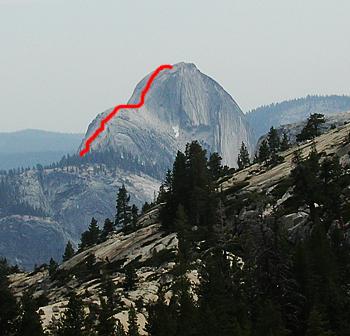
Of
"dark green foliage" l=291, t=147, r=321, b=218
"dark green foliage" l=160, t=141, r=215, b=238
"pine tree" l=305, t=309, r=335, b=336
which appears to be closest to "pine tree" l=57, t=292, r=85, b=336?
"pine tree" l=305, t=309, r=335, b=336

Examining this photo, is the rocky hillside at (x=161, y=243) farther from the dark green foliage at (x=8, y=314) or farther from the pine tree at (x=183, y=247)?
the dark green foliage at (x=8, y=314)

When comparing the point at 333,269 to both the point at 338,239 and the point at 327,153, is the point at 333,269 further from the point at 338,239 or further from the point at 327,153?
the point at 327,153

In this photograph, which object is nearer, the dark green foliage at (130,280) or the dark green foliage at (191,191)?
the dark green foliage at (130,280)

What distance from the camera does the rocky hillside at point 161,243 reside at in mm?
57781

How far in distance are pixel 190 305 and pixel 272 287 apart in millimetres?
6568

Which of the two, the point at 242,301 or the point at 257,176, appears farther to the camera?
the point at 257,176

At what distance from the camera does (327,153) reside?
290 ft

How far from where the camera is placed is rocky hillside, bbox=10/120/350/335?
2275 inches

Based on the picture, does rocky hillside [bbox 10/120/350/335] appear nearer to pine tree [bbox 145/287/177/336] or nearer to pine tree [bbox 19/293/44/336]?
pine tree [bbox 145/287/177/336]

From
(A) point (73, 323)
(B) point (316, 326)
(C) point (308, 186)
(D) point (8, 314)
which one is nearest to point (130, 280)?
(D) point (8, 314)

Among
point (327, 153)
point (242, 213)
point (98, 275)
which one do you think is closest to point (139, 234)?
point (98, 275)

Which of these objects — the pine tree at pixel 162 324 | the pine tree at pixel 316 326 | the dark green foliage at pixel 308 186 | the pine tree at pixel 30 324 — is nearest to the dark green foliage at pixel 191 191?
the dark green foliage at pixel 308 186

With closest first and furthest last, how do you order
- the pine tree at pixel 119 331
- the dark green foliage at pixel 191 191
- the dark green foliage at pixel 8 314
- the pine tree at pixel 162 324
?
1. the pine tree at pixel 162 324
2. the pine tree at pixel 119 331
3. the dark green foliage at pixel 8 314
4. the dark green foliage at pixel 191 191

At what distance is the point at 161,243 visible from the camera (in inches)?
3182
